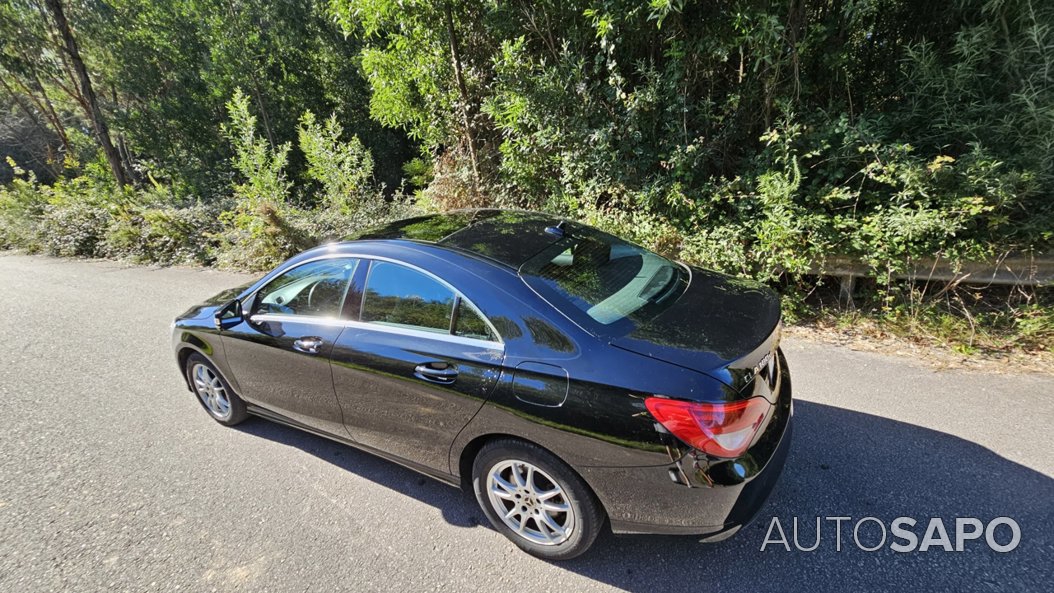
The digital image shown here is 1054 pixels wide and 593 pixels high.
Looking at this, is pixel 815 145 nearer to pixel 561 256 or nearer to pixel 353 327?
pixel 561 256

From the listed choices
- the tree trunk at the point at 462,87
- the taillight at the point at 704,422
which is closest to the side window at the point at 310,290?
the taillight at the point at 704,422

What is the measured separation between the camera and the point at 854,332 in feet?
13.8

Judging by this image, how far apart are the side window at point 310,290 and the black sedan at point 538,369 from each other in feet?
0.04

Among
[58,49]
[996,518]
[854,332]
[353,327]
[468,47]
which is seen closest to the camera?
[996,518]

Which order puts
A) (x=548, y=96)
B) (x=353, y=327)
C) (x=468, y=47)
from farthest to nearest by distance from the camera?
(x=468, y=47)
(x=548, y=96)
(x=353, y=327)

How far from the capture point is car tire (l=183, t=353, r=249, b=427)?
133 inches

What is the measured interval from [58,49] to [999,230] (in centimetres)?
2369

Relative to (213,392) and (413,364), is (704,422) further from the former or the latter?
(213,392)

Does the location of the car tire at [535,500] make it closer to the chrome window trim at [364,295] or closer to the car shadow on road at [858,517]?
the car shadow on road at [858,517]

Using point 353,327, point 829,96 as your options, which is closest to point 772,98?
point 829,96

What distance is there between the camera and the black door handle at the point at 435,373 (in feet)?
7.11

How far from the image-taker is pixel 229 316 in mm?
3076

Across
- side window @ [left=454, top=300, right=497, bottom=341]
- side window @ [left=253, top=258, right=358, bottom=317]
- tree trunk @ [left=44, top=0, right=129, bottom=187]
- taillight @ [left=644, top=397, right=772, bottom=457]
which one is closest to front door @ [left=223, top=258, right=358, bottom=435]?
side window @ [left=253, top=258, right=358, bottom=317]

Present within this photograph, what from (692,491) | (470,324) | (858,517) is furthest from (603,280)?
(858,517)
